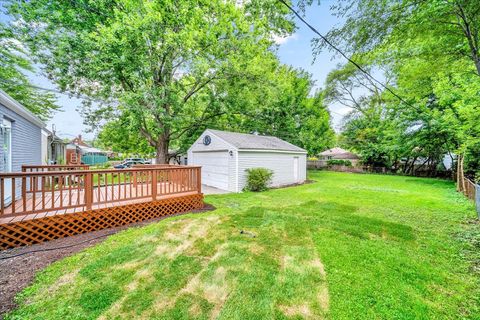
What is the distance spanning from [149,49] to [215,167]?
676 centimetres

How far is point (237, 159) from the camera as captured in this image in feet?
32.8

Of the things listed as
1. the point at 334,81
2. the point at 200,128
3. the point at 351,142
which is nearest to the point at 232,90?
the point at 200,128

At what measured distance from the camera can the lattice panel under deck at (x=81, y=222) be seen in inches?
149

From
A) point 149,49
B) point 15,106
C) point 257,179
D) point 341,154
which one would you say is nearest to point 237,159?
point 257,179

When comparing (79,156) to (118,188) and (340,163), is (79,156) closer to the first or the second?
(118,188)

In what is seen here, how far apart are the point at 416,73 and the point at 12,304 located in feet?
30.9

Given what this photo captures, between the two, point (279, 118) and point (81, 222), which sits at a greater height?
point (279, 118)

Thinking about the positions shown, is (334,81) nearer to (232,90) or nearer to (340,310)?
(232,90)

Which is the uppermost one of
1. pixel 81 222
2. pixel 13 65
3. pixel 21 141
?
pixel 13 65

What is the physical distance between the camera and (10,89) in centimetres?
1169

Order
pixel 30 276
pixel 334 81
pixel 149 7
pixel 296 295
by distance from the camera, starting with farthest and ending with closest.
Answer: pixel 334 81
pixel 149 7
pixel 30 276
pixel 296 295

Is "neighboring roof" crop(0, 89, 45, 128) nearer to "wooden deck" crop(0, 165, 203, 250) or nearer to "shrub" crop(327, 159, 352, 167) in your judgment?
"wooden deck" crop(0, 165, 203, 250)

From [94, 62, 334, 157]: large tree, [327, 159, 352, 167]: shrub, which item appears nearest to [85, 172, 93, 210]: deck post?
[94, 62, 334, 157]: large tree

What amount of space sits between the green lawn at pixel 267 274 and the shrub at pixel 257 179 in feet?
16.0
